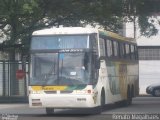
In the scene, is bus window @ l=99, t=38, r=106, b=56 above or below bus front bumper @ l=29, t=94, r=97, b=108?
above

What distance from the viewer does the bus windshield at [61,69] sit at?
24.2m

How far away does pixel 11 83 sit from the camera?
124 ft

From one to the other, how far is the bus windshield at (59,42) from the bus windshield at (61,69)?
14.9 inches

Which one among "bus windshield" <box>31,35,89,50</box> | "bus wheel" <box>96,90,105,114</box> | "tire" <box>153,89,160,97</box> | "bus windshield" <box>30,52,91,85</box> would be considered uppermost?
"bus windshield" <box>31,35,89,50</box>

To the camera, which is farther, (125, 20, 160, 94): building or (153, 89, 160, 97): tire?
(125, 20, 160, 94): building

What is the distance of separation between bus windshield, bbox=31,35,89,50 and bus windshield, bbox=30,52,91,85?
38cm

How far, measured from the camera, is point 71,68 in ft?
79.4

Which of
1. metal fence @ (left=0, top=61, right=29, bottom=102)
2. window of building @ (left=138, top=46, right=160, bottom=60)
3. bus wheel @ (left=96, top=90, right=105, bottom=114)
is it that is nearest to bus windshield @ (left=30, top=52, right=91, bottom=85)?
bus wheel @ (left=96, top=90, right=105, bottom=114)

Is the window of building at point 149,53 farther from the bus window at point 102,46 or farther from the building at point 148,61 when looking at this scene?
the bus window at point 102,46

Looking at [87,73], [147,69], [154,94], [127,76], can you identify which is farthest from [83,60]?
[147,69]

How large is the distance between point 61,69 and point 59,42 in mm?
1252

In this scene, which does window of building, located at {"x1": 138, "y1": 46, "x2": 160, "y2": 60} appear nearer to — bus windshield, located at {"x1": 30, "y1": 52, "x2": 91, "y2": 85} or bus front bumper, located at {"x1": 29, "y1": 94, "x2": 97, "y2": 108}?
bus windshield, located at {"x1": 30, "y1": 52, "x2": 91, "y2": 85}

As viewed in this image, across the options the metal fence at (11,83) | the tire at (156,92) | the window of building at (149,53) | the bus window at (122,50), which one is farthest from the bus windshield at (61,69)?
the window of building at (149,53)

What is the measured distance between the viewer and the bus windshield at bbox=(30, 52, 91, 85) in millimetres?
24188
